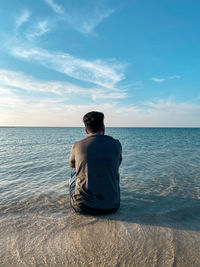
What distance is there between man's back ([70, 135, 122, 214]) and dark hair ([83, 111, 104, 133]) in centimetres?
22

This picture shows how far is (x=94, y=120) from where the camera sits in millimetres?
3369

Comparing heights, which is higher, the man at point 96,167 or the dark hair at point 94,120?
the dark hair at point 94,120

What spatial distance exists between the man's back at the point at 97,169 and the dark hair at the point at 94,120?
219mm

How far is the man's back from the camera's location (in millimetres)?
3217

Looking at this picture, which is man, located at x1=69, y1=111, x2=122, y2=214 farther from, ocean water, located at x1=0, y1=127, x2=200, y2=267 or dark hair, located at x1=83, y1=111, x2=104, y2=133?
ocean water, located at x1=0, y1=127, x2=200, y2=267

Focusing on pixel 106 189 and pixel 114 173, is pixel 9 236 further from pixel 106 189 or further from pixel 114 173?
pixel 114 173

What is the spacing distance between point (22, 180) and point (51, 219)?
4.13 m

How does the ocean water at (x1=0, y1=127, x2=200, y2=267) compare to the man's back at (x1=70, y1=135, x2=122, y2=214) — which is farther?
the man's back at (x1=70, y1=135, x2=122, y2=214)

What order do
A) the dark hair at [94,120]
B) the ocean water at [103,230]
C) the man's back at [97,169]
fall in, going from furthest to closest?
the dark hair at [94,120], the man's back at [97,169], the ocean water at [103,230]

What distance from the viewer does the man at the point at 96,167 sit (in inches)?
127

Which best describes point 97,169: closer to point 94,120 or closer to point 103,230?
point 94,120

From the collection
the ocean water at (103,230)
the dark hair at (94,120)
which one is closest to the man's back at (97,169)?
the dark hair at (94,120)

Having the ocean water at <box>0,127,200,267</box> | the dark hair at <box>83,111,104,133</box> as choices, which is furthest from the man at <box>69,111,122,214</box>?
the ocean water at <box>0,127,200,267</box>

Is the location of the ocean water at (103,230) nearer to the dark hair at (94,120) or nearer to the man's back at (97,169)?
the man's back at (97,169)
